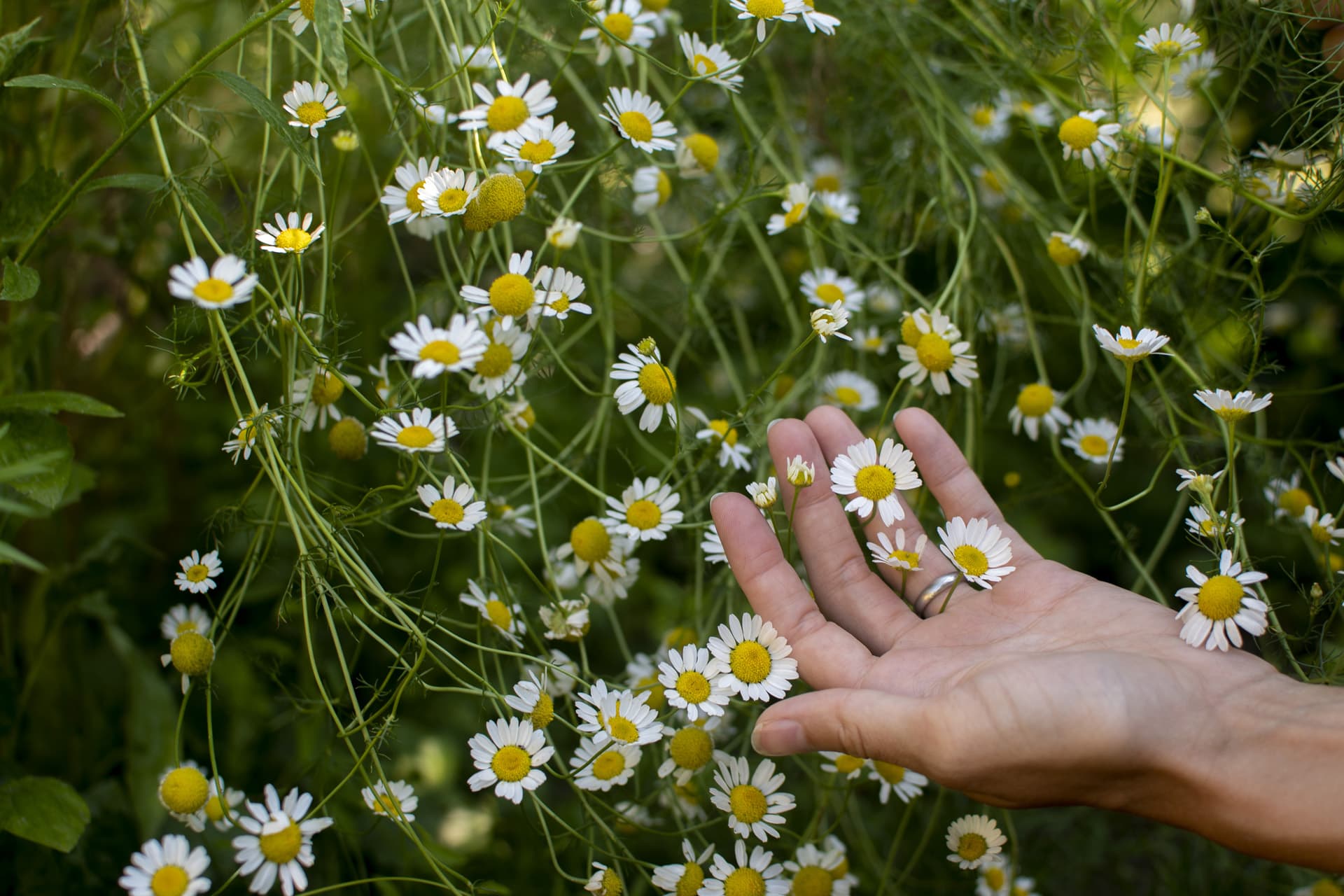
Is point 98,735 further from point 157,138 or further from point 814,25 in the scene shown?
point 814,25

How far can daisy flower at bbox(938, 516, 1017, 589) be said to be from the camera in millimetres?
792

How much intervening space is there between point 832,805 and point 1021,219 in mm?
709

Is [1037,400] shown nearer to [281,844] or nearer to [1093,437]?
[1093,437]

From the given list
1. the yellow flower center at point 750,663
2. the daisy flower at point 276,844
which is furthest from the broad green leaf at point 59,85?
the yellow flower center at point 750,663

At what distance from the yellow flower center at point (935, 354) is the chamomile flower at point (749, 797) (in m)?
0.37

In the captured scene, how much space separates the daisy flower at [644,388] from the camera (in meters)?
0.79

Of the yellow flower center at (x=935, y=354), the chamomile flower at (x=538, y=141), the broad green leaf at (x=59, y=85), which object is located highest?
the chamomile flower at (x=538, y=141)

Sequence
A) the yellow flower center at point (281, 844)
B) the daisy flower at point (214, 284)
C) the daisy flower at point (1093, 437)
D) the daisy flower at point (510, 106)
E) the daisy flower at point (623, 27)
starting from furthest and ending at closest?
the daisy flower at point (1093, 437) → the daisy flower at point (623, 27) → the daisy flower at point (510, 106) → the yellow flower center at point (281, 844) → the daisy flower at point (214, 284)

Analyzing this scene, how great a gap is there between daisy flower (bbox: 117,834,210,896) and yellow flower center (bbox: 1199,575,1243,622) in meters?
0.72

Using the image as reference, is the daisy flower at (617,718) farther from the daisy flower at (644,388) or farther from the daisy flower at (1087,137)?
the daisy flower at (1087,137)

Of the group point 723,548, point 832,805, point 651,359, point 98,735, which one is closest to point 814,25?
point 651,359

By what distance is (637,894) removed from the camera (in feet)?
2.92

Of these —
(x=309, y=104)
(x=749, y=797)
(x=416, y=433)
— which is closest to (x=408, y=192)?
(x=309, y=104)

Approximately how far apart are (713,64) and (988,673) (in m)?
0.55
